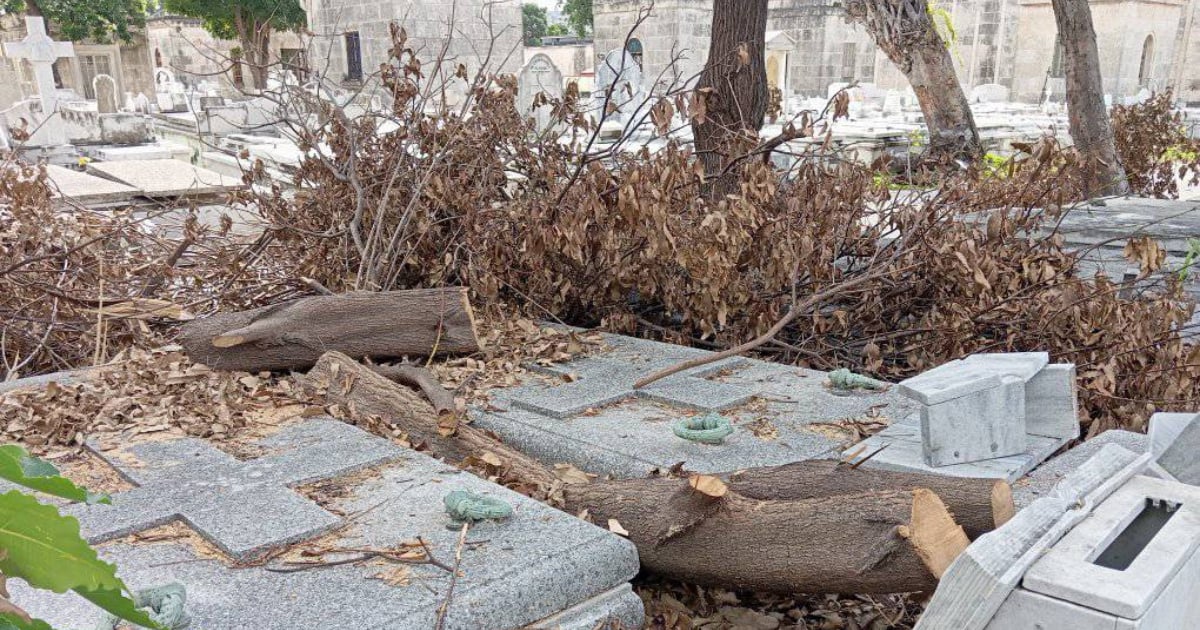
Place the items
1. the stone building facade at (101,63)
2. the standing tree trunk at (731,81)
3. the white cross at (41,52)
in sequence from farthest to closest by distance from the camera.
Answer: the stone building facade at (101,63) → the white cross at (41,52) → the standing tree trunk at (731,81)

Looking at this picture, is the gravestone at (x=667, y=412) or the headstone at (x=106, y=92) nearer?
the gravestone at (x=667, y=412)

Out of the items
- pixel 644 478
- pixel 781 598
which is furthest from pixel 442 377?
pixel 781 598

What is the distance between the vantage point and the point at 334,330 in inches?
173

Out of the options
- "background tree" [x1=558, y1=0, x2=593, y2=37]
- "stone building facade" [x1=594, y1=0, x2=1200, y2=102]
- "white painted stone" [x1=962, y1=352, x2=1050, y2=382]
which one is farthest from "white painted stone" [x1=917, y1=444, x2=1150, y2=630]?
"background tree" [x1=558, y1=0, x2=593, y2=37]

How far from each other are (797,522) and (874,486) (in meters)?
0.36

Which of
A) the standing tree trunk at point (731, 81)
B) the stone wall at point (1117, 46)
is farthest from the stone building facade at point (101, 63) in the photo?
the standing tree trunk at point (731, 81)

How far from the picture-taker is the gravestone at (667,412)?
3346 millimetres

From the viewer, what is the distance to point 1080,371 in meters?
4.35

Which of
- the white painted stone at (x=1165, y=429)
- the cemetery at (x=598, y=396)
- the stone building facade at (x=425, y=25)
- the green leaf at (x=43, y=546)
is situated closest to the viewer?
the green leaf at (x=43, y=546)

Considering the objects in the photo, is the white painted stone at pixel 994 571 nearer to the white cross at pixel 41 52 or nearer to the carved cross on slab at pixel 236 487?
the carved cross on slab at pixel 236 487

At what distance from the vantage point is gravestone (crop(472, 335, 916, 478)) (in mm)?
3346

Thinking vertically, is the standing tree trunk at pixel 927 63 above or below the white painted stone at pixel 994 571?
above

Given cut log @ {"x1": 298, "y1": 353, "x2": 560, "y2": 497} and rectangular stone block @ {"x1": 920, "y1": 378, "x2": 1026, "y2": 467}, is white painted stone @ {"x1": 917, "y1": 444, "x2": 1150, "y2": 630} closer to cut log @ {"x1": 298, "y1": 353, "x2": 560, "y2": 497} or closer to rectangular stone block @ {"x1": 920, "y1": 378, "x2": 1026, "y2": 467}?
rectangular stone block @ {"x1": 920, "y1": 378, "x2": 1026, "y2": 467}

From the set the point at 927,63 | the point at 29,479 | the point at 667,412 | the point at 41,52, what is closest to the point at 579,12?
the point at 41,52
